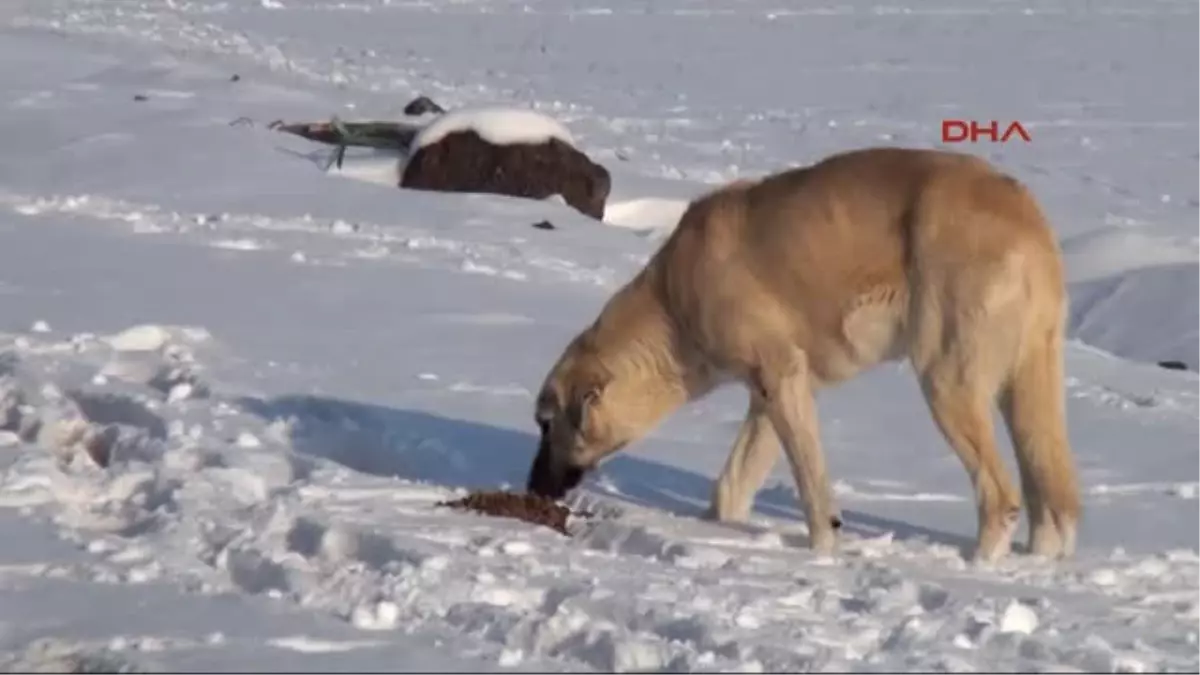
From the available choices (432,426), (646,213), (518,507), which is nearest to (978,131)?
(646,213)

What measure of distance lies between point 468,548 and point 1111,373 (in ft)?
19.3

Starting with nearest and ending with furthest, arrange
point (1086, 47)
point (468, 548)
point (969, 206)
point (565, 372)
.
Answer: point (468, 548) < point (969, 206) < point (565, 372) < point (1086, 47)

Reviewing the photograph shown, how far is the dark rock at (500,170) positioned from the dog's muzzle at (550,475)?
8.76m

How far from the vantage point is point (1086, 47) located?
33.1 meters

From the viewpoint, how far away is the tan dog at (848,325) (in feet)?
24.3

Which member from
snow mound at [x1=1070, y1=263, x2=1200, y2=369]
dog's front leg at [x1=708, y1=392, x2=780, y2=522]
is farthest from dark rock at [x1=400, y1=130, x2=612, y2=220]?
dog's front leg at [x1=708, y1=392, x2=780, y2=522]

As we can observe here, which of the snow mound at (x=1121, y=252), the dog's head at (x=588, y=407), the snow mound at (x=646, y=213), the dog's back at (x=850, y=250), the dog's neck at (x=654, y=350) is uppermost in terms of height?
the dog's back at (x=850, y=250)

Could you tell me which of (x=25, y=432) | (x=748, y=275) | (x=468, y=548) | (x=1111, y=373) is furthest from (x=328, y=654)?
(x=1111, y=373)

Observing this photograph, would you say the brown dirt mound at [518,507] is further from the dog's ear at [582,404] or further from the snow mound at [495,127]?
the snow mound at [495,127]

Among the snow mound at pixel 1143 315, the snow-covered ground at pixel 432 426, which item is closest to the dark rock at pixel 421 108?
the snow-covered ground at pixel 432 426

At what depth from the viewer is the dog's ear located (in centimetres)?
816

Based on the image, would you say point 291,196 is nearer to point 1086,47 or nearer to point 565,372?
point 565,372

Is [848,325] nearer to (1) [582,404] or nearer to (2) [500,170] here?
(1) [582,404]

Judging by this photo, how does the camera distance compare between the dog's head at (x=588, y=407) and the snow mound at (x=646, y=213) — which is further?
the snow mound at (x=646, y=213)
